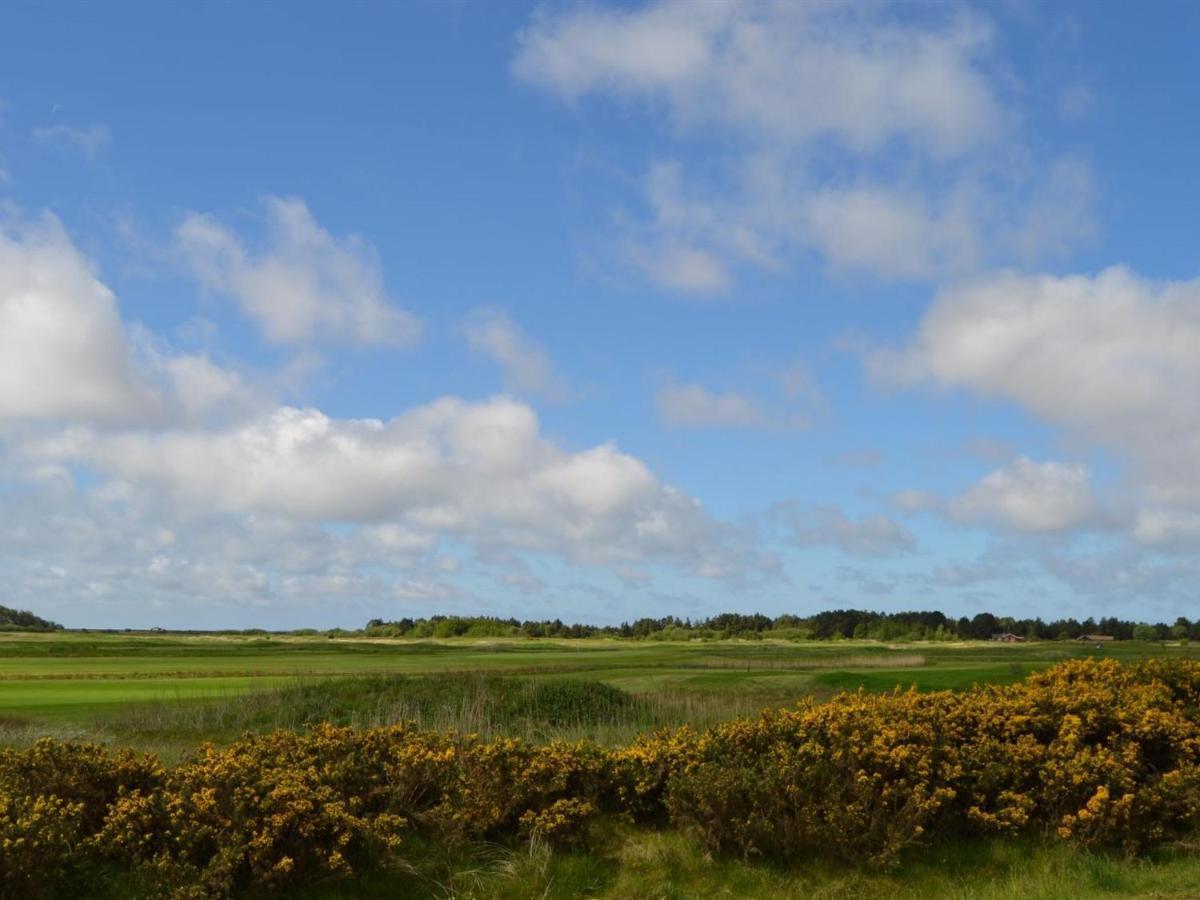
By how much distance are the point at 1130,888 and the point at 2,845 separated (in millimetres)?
10092

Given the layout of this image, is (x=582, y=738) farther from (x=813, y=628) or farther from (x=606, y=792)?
(x=813, y=628)

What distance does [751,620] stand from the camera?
185 m

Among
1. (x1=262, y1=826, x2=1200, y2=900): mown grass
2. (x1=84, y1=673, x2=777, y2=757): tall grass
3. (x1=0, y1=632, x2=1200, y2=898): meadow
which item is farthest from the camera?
(x1=84, y1=673, x2=777, y2=757): tall grass

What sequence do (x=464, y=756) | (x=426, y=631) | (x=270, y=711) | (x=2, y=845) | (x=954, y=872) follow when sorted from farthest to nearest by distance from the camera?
(x=426, y=631)
(x=270, y=711)
(x=464, y=756)
(x=954, y=872)
(x=2, y=845)

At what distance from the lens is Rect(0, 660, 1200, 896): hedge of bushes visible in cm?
864

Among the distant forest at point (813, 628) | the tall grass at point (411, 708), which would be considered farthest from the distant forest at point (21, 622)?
the tall grass at point (411, 708)

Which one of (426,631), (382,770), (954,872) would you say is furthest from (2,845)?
(426,631)

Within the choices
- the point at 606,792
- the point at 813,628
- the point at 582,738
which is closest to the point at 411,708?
the point at 582,738

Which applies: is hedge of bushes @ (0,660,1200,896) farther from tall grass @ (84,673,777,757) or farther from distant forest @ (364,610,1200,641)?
distant forest @ (364,610,1200,641)

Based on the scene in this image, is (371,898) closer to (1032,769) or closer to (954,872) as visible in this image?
(954,872)

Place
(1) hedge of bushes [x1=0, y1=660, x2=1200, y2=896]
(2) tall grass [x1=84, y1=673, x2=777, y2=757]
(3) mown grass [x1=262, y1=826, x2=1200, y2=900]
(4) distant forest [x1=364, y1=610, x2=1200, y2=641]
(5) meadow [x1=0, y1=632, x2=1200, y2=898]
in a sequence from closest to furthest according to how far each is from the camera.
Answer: (1) hedge of bushes [x1=0, y1=660, x2=1200, y2=896] → (3) mown grass [x1=262, y1=826, x2=1200, y2=900] → (5) meadow [x1=0, y1=632, x2=1200, y2=898] → (2) tall grass [x1=84, y1=673, x2=777, y2=757] → (4) distant forest [x1=364, y1=610, x2=1200, y2=641]

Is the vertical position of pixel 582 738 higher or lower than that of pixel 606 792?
higher

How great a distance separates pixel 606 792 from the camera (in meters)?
11.2

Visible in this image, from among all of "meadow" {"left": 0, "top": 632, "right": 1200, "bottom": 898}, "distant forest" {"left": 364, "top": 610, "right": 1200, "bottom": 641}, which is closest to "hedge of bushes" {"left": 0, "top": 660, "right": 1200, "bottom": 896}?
"meadow" {"left": 0, "top": 632, "right": 1200, "bottom": 898}
